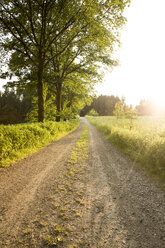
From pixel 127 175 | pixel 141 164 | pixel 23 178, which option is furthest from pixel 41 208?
pixel 141 164

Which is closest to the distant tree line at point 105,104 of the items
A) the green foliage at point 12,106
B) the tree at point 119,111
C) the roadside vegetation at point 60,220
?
the green foliage at point 12,106

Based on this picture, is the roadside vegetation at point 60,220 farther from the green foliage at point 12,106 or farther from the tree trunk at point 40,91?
the green foliage at point 12,106

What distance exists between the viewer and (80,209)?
274cm

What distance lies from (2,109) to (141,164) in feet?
206

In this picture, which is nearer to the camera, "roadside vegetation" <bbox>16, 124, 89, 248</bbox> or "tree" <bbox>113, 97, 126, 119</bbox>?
"roadside vegetation" <bbox>16, 124, 89, 248</bbox>

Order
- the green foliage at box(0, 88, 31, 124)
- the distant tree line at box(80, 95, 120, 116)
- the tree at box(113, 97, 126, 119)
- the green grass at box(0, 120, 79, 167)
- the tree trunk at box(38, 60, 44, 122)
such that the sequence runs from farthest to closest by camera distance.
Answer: the distant tree line at box(80, 95, 120, 116), the green foliage at box(0, 88, 31, 124), the tree at box(113, 97, 126, 119), the tree trunk at box(38, 60, 44, 122), the green grass at box(0, 120, 79, 167)

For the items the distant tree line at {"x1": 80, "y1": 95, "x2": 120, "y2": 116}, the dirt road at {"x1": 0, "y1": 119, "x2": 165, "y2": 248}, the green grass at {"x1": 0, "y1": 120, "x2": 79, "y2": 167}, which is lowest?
the dirt road at {"x1": 0, "y1": 119, "x2": 165, "y2": 248}

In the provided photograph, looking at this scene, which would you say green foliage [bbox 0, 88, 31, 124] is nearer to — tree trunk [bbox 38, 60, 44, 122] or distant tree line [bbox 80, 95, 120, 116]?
tree trunk [bbox 38, 60, 44, 122]

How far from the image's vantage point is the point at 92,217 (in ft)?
8.21

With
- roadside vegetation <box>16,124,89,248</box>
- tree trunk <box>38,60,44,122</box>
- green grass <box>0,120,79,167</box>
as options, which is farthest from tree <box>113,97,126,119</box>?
roadside vegetation <box>16,124,89,248</box>

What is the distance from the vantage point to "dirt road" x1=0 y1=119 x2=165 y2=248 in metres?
2.04

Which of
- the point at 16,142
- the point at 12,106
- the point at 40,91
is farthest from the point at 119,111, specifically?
the point at 12,106

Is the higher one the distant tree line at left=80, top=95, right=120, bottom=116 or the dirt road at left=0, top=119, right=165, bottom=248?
the distant tree line at left=80, top=95, right=120, bottom=116

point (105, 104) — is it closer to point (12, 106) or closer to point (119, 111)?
point (12, 106)
